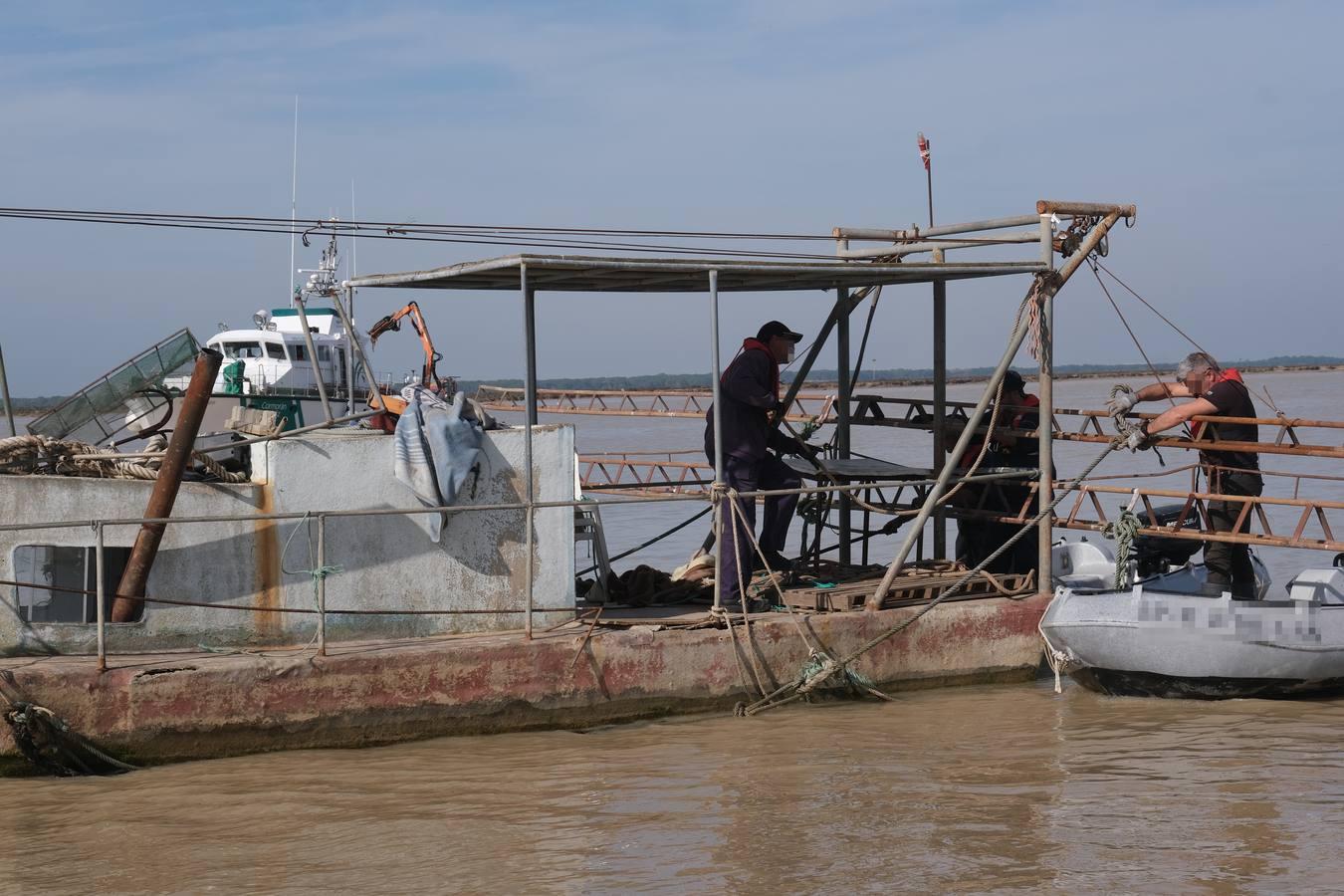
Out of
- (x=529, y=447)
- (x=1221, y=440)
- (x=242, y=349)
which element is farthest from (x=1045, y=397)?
(x=242, y=349)

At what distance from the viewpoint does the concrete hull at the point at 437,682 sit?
830 cm

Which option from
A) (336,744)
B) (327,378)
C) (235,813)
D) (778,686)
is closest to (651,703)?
(778,686)

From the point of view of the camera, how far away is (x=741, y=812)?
25.5 ft

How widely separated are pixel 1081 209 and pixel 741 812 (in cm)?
597

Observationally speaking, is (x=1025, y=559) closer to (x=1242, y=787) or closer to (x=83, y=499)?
(x=1242, y=787)

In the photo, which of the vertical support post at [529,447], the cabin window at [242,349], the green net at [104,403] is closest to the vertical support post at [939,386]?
the vertical support post at [529,447]

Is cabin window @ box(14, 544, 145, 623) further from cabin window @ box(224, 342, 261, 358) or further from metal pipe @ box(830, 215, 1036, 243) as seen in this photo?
cabin window @ box(224, 342, 261, 358)

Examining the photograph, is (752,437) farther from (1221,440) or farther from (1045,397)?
(1221,440)

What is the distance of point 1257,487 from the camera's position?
10.3 metres

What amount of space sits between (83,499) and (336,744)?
2222 millimetres

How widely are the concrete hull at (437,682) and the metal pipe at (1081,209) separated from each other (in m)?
3.31

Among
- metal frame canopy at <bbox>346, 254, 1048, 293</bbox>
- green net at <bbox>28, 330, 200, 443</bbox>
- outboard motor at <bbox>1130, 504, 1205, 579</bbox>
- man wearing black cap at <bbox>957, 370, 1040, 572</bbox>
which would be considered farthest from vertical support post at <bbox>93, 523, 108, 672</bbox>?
green net at <bbox>28, 330, 200, 443</bbox>

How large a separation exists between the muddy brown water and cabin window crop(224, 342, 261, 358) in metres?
25.0

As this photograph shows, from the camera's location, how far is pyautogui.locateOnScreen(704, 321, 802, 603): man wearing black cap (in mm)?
10289
